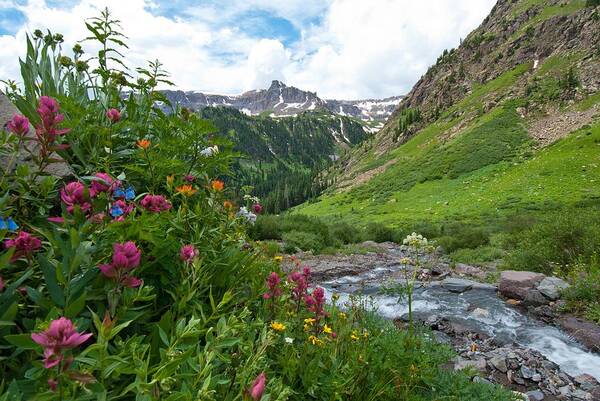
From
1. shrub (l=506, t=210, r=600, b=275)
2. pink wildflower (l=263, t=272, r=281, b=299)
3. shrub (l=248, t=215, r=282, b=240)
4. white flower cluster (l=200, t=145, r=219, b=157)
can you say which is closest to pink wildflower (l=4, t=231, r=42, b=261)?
pink wildflower (l=263, t=272, r=281, b=299)

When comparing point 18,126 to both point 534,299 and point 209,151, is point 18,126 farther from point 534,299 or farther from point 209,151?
point 534,299

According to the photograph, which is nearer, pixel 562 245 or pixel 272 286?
pixel 272 286

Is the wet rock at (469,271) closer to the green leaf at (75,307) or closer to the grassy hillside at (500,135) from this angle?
the green leaf at (75,307)

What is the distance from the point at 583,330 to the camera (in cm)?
641

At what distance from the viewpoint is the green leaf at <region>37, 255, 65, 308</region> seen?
144 centimetres

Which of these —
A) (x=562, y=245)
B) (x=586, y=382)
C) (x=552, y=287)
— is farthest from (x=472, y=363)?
(x=562, y=245)

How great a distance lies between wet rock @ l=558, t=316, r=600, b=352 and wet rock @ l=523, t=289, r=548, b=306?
720 millimetres

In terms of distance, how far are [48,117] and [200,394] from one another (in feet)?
4.63

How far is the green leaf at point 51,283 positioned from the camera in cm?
144

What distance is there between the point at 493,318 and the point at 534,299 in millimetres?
1304

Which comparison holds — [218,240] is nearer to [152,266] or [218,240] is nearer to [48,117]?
[152,266]

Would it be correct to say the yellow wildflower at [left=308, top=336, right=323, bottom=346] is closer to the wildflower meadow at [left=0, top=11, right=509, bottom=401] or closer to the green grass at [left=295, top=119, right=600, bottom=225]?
the wildflower meadow at [left=0, top=11, right=509, bottom=401]

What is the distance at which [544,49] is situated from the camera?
60750mm

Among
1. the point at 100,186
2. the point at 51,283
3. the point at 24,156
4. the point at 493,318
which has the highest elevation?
the point at 24,156
